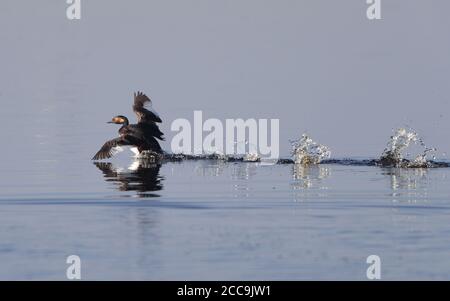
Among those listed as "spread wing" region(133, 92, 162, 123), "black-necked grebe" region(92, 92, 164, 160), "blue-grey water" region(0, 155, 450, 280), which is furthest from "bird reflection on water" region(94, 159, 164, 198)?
"spread wing" region(133, 92, 162, 123)

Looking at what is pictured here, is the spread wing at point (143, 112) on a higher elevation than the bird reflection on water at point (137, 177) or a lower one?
higher

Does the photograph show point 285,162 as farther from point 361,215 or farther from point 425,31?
point 425,31

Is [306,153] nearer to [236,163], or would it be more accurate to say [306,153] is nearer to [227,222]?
[236,163]

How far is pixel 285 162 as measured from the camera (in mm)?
27625

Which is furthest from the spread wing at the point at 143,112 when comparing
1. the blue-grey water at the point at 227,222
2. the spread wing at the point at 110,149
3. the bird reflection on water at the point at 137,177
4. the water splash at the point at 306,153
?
the water splash at the point at 306,153

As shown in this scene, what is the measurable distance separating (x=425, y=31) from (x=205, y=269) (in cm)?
4443

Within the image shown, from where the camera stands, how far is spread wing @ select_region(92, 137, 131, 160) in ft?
95.2

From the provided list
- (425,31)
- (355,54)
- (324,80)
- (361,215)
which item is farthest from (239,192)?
(425,31)

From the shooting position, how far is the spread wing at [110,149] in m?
29.0

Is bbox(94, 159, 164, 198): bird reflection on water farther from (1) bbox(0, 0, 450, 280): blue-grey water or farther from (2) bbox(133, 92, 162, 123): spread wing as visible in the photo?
(2) bbox(133, 92, 162, 123): spread wing

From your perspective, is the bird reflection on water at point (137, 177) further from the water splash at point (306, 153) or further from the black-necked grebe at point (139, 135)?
the water splash at point (306, 153)

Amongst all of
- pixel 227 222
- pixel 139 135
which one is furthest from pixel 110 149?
pixel 227 222

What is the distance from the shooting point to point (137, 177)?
1019 inches

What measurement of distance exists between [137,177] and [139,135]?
4070mm
